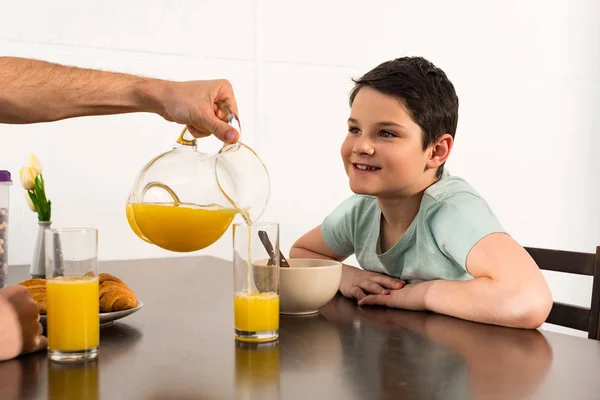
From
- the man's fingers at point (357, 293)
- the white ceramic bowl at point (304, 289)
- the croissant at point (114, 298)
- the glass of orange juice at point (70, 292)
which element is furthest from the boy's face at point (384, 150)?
the glass of orange juice at point (70, 292)

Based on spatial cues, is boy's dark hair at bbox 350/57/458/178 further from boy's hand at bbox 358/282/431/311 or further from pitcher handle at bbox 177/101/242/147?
pitcher handle at bbox 177/101/242/147

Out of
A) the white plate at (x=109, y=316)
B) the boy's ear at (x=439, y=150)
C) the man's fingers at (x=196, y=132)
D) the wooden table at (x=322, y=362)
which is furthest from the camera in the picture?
the boy's ear at (x=439, y=150)

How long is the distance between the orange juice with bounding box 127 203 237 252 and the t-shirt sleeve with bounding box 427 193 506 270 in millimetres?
470

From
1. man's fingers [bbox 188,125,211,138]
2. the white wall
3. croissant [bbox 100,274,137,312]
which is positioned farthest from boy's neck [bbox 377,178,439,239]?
the white wall

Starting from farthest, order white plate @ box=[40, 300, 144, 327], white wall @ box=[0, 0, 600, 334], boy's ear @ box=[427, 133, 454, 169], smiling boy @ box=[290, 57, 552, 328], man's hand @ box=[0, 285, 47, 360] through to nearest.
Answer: white wall @ box=[0, 0, 600, 334]
boy's ear @ box=[427, 133, 454, 169]
smiling boy @ box=[290, 57, 552, 328]
white plate @ box=[40, 300, 144, 327]
man's hand @ box=[0, 285, 47, 360]

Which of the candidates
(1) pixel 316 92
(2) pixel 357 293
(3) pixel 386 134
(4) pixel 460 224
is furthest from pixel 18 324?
(1) pixel 316 92

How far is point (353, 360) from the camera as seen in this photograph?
813 mm

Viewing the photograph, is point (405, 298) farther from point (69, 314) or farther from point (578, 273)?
point (69, 314)

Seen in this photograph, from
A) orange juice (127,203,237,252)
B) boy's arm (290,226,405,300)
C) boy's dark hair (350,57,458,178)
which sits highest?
boy's dark hair (350,57,458,178)

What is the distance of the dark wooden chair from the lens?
49.9 inches

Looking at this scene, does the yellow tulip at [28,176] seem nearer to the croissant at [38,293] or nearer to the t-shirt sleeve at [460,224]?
the croissant at [38,293]

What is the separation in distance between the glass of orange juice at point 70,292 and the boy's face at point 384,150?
28.0 inches

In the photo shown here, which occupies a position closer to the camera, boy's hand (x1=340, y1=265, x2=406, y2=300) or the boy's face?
boy's hand (x1=340, y1=265, x2=406, y2=300)

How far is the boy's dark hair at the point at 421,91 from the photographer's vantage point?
57.1 inches
